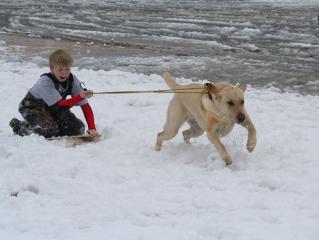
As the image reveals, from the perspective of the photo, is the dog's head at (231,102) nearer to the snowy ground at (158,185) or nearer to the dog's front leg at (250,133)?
the dog's front leg at (250,133)

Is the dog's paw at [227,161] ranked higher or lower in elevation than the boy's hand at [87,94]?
lower

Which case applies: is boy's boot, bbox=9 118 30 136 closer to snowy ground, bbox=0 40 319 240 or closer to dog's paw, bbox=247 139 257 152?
snowy ground, bbox=0 40 319 240

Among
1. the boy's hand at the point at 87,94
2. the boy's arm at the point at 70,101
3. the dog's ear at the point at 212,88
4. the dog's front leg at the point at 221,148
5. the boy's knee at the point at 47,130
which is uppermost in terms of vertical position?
the dog's ear at the point at 212,88

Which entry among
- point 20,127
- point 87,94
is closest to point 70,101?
point 87,94

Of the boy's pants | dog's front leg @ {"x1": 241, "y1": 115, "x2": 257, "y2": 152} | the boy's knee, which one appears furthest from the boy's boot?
dog's front leg @ {"x1": 241, "y1": 115, "x2": 257, "y2": 152}

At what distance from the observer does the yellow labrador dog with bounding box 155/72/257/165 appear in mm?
5633

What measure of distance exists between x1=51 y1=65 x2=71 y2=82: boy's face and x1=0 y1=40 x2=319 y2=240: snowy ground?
780 mm

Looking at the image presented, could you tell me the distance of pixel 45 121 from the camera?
6.93 m

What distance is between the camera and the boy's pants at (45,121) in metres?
6.90

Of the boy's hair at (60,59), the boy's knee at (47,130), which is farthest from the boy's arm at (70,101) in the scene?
the boy's hair at (60,59)

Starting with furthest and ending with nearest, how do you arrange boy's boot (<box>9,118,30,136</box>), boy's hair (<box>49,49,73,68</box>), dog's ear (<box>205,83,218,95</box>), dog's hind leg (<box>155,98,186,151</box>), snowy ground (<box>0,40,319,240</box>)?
1. boy's boot (<box>9,118,30,136</box>)
2. boy's hair (<box>49,49,73,68</box>)
3. dog's hind leg (<box>155,98,186,151</box>)
4. dog's ear (<box>205,83,218,95</box>)
5. snowy ground (<box>0,40,319,240</box>)

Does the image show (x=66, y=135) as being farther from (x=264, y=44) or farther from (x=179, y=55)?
(x=264, y=44)

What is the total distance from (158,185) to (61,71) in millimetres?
2322

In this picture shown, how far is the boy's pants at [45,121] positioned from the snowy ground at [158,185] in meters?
0.23
